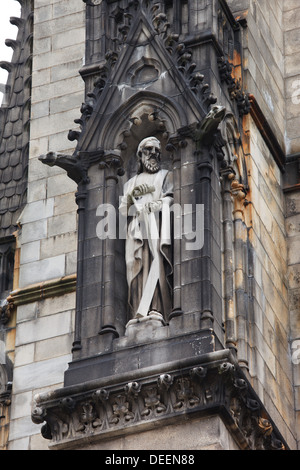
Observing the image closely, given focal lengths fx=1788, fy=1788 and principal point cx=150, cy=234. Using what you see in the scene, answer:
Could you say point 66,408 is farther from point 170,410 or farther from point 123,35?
point 123,35

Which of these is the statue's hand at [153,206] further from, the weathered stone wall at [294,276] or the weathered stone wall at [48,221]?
the weathered stone wall at [294,276]

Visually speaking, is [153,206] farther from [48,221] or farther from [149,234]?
[48,221]

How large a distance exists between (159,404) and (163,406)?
5cm

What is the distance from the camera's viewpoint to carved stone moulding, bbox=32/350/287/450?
810 inches

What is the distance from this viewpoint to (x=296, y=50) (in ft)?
85.2

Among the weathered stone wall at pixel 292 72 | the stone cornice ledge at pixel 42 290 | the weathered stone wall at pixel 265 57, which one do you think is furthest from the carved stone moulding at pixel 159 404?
the weathered stone wall at pixel 292 72

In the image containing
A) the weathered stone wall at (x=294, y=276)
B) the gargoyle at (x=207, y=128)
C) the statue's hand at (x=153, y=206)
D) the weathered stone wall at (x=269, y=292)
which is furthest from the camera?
the weathered stone wall at (x=294, y=276)

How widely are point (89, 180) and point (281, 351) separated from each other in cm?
334

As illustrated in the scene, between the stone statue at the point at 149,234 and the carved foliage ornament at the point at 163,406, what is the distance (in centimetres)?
117

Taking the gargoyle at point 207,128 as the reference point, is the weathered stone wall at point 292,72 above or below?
above

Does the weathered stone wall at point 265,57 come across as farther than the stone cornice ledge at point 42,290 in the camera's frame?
Yes

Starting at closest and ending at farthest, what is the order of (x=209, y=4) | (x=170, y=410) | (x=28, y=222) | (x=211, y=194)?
(x=170, y=410) → (x=211, y=194) → (x=209, y=4) → (x=28, y=222)

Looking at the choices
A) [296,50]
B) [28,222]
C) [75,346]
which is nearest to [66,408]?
[75,346]

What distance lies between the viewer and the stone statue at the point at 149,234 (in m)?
21.7
